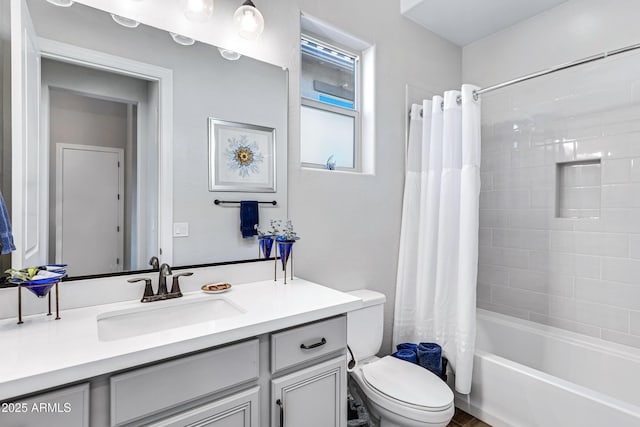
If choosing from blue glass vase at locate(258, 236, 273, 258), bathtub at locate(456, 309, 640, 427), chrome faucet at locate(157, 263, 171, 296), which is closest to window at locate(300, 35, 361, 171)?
blue glass vase at locate(258, 236, 273, 258)

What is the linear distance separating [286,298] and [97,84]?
107 centimetres

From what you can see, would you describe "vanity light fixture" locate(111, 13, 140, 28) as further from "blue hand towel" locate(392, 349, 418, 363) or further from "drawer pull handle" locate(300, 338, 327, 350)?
"blue hand towel" locate(392, 349, 418, 363)

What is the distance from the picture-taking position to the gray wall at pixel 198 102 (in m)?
1.23

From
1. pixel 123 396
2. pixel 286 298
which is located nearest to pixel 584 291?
pixel 286 298

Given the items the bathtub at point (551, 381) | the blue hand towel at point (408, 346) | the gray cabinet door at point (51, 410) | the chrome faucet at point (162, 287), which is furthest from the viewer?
the blue hand towel at point (408, 346)

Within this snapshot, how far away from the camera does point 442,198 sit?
198cm

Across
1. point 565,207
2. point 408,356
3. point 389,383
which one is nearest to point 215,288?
point 389,383

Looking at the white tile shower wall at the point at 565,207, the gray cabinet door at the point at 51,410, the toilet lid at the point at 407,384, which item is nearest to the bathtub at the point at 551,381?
the white tile shower wall at the point at 565,207

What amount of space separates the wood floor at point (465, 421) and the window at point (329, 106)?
5.24 feet

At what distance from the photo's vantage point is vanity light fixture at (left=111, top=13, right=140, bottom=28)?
4.12ft

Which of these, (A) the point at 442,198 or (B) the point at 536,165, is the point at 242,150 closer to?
(A) the point at 442,198

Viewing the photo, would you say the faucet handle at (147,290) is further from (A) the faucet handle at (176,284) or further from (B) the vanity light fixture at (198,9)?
(B) the vanity light fixture at (198,9)

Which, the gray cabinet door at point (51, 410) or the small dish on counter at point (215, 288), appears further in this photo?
the small dish on counter at point (215, 288)

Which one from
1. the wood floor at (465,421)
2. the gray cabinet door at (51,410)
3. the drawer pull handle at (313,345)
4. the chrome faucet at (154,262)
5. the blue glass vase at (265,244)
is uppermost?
the blue glass vase at (265,244)
